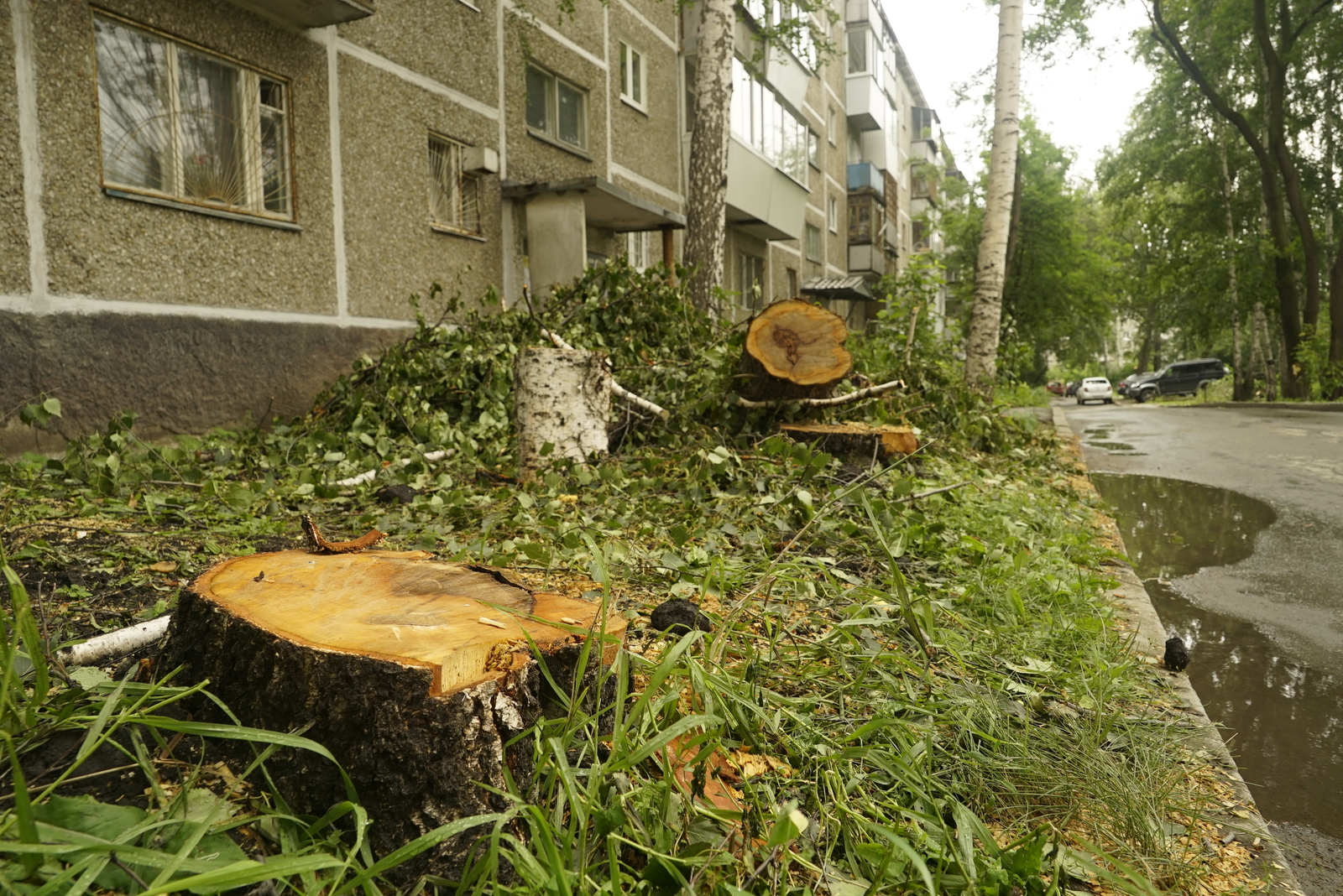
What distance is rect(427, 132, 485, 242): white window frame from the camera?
906cm

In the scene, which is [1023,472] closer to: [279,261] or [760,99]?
[279,261]

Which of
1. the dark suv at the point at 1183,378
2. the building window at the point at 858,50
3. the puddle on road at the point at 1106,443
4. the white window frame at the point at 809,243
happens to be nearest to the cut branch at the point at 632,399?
the puddle on road at the point at 1106,443

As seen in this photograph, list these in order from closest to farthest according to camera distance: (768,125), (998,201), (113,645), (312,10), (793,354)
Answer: (113,645), (793,354), (312,10), (998,201), (768,125)

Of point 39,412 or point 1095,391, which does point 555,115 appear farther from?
point 1095,391

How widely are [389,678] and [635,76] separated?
538 inches

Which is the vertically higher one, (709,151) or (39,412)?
(709,151)

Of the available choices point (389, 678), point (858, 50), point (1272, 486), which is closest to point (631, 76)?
point (1272, 486)

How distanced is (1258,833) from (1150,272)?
85.8 ft

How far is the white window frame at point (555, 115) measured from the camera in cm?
1073

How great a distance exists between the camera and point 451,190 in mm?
9320

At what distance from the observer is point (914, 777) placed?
5.68ft

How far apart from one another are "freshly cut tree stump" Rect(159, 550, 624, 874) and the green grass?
0.06m

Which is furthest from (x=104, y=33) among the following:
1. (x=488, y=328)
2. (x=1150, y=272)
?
(x=1150, y=272)

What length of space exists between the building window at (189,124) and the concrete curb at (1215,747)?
6843 millimetres
